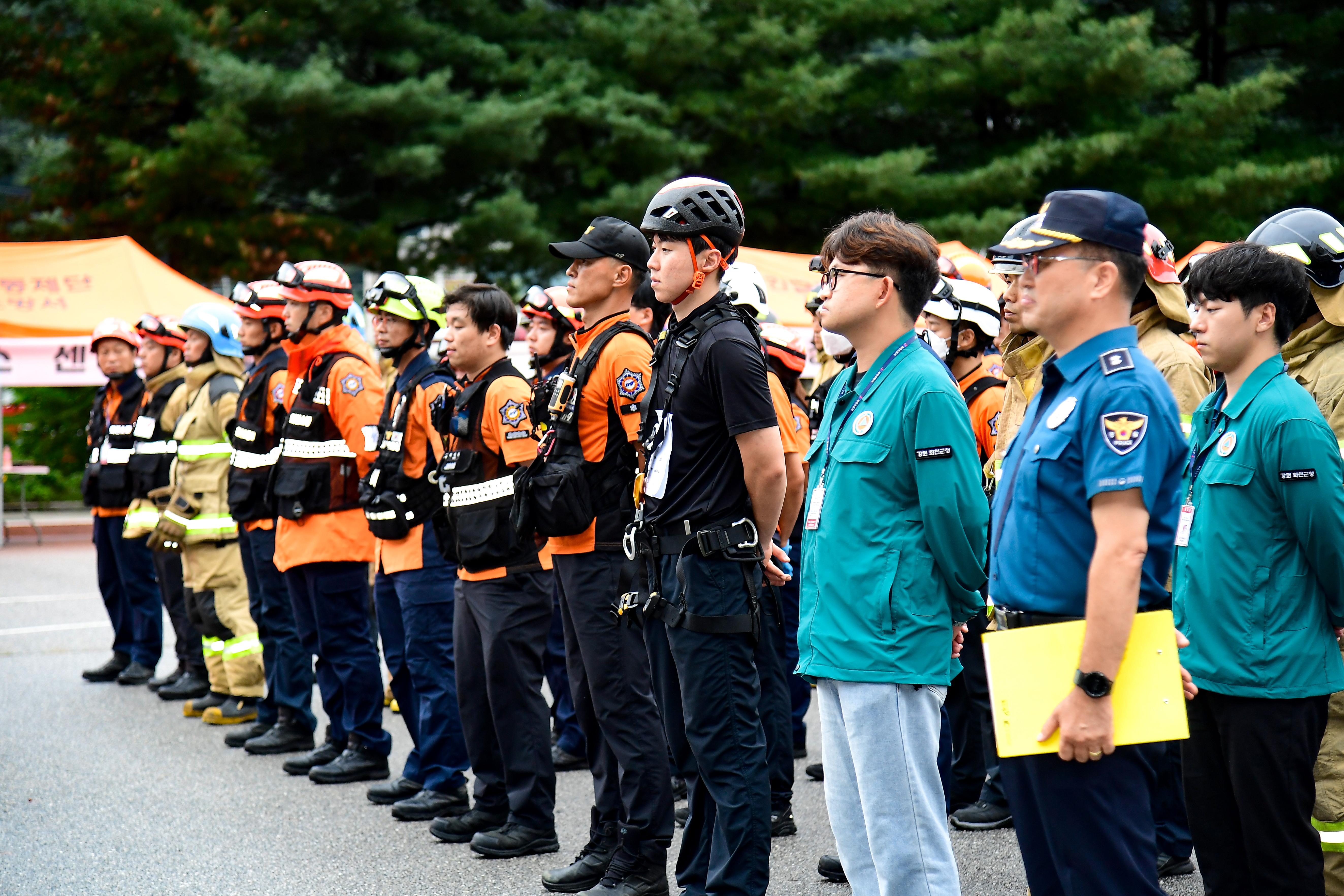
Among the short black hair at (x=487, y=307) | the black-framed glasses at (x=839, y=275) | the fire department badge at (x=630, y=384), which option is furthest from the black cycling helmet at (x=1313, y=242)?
the short black hair at (x=487, y=307)

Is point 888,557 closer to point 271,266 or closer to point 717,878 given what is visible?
point 717,878

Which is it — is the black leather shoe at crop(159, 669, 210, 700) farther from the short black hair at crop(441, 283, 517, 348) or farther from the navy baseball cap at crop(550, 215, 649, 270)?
the navy baseball cap at crop(550, 215, 649, 270)

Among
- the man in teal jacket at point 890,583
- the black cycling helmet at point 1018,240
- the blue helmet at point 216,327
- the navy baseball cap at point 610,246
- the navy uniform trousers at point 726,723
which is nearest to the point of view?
the black cycling helmet at point 1018,240

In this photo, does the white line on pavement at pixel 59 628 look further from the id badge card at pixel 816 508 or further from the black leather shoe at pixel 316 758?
the id badge card at pixel 816 508

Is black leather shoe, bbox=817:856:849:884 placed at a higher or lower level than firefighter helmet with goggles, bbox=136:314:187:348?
lower

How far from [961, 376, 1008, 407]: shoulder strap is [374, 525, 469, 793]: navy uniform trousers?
260cm

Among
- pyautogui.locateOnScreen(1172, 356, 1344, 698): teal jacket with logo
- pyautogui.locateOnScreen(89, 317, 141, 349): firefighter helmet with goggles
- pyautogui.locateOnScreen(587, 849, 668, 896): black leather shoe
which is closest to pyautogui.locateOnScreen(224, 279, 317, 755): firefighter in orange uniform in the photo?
pyautogui.locateOnScreen(89, 317, 141, 349): firefighter helmet with goggles

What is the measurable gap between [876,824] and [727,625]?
3.16 feet

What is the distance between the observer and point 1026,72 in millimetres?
19266

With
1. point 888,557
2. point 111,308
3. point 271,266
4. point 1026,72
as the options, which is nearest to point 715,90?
point 1026,72

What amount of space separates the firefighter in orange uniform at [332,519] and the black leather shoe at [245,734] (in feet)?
2.37

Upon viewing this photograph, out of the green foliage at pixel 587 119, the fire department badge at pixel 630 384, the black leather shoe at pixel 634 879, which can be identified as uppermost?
the green foliage at pixel 587 119

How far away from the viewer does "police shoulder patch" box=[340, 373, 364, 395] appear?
7125 mm

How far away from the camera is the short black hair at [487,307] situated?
597 cm
